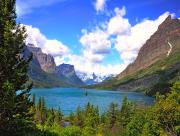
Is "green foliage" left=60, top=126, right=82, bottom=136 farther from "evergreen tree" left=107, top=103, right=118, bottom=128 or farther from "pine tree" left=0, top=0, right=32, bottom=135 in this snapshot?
"evergreen tree" left=107, top=103, right=118, bottom=128

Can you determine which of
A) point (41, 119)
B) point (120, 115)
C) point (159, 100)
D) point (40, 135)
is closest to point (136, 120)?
point (159, 100)

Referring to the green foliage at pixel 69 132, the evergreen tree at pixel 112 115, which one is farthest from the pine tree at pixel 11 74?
the evergreen tree at pixel 112 115

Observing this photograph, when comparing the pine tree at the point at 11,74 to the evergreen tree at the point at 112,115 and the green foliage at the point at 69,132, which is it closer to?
the green foliage at the point at 69,132

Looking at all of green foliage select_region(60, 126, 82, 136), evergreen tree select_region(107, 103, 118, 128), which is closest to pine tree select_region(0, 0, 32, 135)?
green foliage select_region(60, 126, 82, 136)

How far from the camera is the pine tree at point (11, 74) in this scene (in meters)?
36.1

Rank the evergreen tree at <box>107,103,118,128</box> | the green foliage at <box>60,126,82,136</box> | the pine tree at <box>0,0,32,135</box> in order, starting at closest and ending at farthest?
the pine tree at <box>0,0,32,135</box>, the green foliage at <box>60,126,82,136</box>, the evergreen tree at <box>107,103,118,128</box>

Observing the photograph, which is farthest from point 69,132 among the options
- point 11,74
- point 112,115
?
point 112,115

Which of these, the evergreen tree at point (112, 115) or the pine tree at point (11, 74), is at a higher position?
the pine tree at point (11, 74)

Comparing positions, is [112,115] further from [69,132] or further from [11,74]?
[11,74]

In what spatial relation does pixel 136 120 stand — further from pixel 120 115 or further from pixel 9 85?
pixel 9 85

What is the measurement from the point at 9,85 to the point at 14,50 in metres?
4.31

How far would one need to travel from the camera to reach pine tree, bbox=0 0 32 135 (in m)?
36.1

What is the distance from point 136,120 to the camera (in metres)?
104

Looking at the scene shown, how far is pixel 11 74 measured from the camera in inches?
1479
